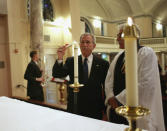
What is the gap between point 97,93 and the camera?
7.94 feet

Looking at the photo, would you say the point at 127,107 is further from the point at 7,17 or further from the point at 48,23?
the point at 48,23

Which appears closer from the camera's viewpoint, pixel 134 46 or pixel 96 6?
pixel 134 46

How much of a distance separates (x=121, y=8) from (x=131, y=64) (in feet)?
65.6

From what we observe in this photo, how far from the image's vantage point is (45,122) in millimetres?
1539

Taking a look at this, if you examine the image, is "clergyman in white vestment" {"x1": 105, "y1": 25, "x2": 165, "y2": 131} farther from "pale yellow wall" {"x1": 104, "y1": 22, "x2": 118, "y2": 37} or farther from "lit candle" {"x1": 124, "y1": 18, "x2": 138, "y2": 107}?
"pale yellow wall" {"x1": 104, "y1": 22, "x2": 118, "y2": 37}

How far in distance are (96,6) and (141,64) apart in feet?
58.1

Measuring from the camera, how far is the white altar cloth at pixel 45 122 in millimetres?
1375

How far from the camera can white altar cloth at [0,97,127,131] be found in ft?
4.51

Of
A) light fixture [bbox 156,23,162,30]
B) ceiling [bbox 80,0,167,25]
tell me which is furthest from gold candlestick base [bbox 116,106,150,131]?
light fixture [bbox 156,23,162,30]

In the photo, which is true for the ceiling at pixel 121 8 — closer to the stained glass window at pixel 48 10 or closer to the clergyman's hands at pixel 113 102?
the stained glass window at pixel 48 10

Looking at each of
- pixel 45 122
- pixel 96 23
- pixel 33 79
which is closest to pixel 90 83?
pixel 45 122

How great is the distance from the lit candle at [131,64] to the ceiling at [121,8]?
672 inches

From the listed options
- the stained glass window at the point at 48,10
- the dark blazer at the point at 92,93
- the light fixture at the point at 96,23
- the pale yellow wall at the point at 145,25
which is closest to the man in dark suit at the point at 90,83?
the dark blazer at the point at 92,93

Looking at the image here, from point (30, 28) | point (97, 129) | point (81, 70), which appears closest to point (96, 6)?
point (30, 28)
